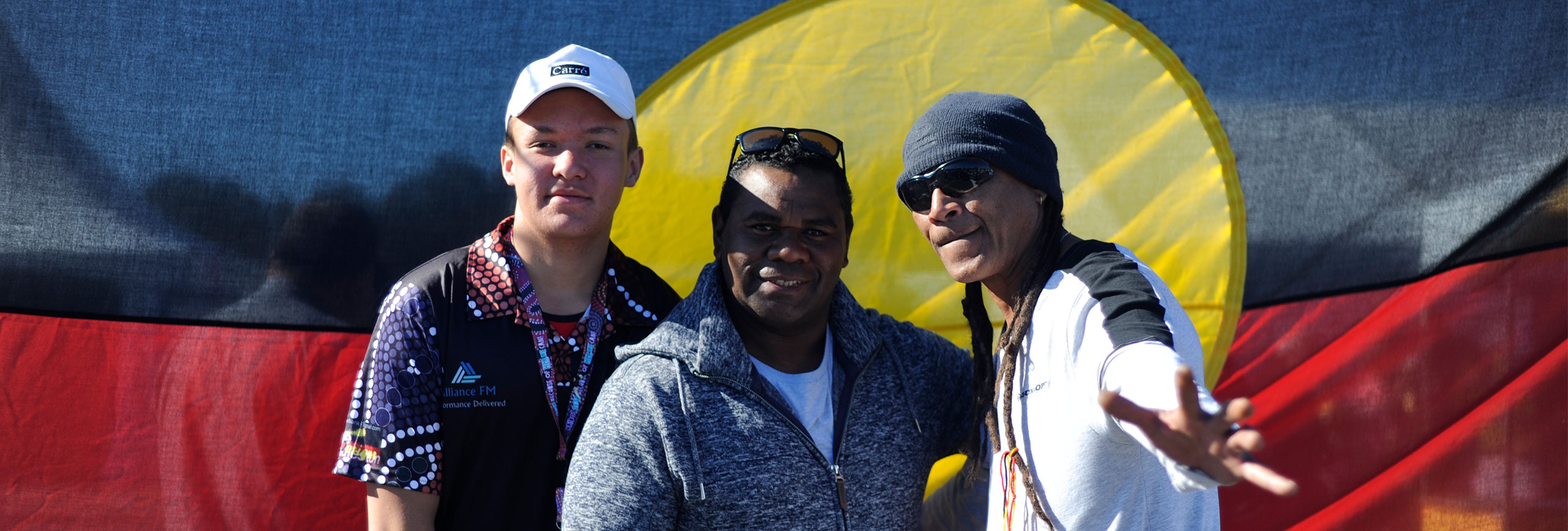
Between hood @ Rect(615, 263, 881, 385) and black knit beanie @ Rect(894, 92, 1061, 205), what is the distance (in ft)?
1.38

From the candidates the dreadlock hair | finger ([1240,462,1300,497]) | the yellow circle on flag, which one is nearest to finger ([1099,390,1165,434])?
finger ([1240,462,1300,497])

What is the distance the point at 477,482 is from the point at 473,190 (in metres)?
1.09

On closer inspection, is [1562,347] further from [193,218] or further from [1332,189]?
[193,218]

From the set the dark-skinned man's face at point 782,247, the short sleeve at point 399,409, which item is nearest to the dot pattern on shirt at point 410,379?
the short sleeve at point 399,409

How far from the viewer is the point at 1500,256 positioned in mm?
3027

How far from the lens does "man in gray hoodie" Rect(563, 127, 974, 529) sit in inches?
76.7

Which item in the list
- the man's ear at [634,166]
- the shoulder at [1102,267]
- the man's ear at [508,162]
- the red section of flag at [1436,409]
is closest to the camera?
the shoulder at [1102,267]

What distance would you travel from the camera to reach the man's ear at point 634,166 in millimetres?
2518

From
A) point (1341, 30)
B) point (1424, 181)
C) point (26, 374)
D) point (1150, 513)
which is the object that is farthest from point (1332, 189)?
point (26, 374)

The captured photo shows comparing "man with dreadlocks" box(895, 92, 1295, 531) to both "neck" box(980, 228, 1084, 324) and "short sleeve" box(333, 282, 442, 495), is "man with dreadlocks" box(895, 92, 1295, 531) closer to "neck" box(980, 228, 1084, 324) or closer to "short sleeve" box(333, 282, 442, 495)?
"neck" box(980, 228, 1084, 324)

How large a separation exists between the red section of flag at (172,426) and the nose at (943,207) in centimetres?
188

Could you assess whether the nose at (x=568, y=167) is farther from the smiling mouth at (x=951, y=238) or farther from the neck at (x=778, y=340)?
the smiling mouth at (x=951, y=238)

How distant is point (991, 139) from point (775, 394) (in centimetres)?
71

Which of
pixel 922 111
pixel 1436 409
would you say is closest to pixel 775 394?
pixel 922 111
